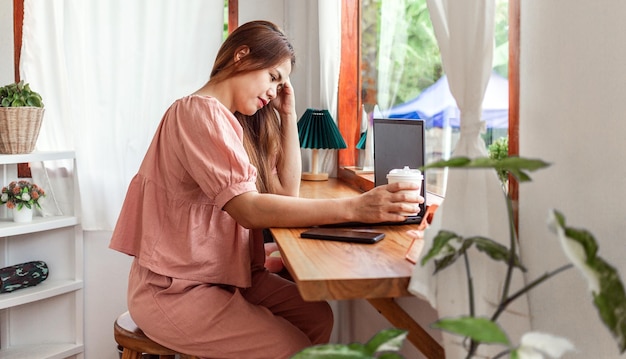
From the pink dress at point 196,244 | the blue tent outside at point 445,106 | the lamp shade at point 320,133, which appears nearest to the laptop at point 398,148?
the blue tent outside at point 445,106

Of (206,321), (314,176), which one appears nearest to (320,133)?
(314,176)

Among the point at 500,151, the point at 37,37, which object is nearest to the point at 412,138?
the point at 500,151

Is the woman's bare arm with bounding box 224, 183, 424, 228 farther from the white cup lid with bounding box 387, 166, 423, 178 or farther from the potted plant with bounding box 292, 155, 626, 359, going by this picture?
the potted plant with bounding box 292, 155, 626, 359

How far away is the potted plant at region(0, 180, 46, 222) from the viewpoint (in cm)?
281

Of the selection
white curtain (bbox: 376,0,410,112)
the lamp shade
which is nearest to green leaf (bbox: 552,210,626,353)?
white curtain (bbox: 376,0,410,112)

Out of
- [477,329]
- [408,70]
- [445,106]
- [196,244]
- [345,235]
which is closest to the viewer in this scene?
[477,329]

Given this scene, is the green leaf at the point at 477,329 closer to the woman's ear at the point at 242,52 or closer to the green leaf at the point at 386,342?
the green leaf at the point at 386,342

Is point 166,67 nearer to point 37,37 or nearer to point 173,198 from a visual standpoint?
point 37,37

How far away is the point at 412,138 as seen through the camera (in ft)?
5.48

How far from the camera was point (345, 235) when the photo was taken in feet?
4.81

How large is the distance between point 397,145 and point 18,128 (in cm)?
175

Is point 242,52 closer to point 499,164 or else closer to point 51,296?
point 499,164

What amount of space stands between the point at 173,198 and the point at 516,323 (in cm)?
98

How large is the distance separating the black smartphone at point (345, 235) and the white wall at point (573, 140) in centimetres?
35
